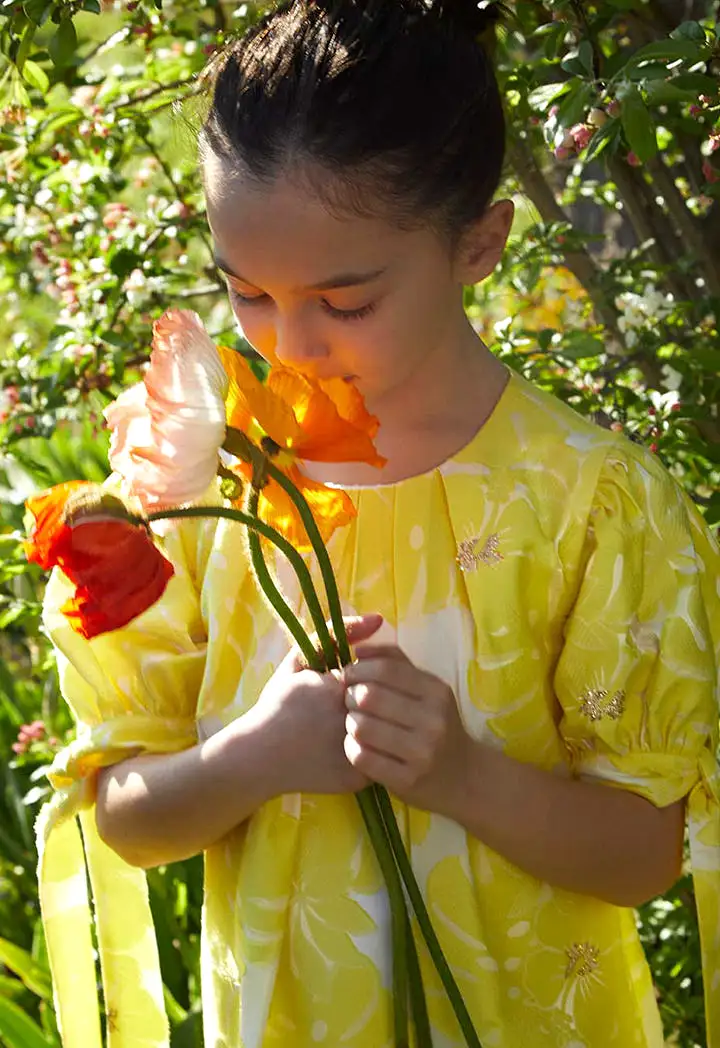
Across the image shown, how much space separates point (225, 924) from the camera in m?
1.26

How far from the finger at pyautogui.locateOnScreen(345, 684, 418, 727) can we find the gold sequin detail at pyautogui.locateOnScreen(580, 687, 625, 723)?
185 mm

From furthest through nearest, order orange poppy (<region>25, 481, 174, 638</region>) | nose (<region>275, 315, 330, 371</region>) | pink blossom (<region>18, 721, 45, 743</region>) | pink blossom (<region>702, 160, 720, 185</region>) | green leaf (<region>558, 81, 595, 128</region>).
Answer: pink blossom (<region>18, 721, 45, 743</region>)
pink blossom (<region>702, 160, 720, 185</region>)
green leaf (<region>558, 81, 595, 128</region>)
nose (<region>275, 315, 330, 371</region>)
orange poppy (<region>25, 481, 174, 638</region>)

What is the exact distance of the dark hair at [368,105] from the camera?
3.59 ft

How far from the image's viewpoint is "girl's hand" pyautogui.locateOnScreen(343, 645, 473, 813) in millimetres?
1076

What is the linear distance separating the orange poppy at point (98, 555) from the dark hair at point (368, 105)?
0.34m

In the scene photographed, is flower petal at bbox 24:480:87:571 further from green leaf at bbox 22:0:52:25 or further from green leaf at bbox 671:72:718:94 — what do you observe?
green leaf at bbox 671:72:718:94

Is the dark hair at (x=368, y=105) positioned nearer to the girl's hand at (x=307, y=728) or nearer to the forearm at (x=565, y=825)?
the girl's hand at (x=307, y=728)

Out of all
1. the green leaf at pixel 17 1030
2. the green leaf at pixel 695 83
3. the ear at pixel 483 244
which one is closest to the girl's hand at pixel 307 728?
the ear at pixel 483 244

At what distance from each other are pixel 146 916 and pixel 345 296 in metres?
0.68

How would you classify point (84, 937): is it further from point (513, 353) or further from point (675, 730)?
point (513, 353)

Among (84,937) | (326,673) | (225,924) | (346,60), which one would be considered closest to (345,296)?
(346,60)

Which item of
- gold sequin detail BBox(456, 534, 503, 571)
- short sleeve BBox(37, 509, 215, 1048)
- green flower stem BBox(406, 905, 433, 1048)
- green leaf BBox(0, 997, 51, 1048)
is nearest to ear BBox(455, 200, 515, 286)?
gold sequin detail BBox(456, 534, 503, 571)

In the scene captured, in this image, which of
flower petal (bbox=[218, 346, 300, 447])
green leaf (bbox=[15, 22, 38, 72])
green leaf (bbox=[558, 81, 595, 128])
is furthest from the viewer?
green leaf (bbox=[15, 22, 38, 72])

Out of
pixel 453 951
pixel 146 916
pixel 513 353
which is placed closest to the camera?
pixel 453 951
